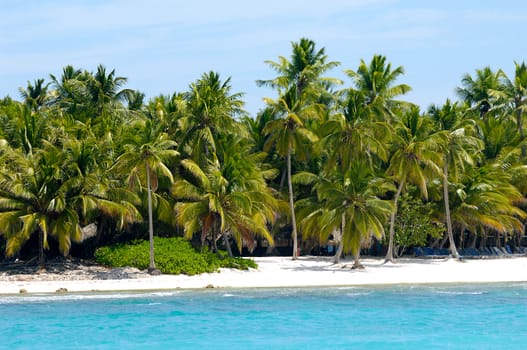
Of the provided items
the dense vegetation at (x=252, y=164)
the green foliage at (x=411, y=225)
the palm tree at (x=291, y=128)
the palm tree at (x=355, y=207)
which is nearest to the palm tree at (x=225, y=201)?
the dense vegetation at (x=252, y=164)

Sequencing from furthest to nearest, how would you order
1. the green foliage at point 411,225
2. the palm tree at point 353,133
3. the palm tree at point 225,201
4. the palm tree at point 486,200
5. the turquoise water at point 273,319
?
the palm tree at point 486,200
the green foliage at point 411,225
the palm tree at point 353,133
the palm tree at point 225,201
the turquoise water at point 273,319

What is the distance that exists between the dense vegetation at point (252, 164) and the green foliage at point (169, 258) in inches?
20.7

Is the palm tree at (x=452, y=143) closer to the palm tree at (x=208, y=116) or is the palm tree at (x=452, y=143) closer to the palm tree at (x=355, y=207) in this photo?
the palm tree at (x=355, y=207)

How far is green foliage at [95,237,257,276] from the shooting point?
104 feet

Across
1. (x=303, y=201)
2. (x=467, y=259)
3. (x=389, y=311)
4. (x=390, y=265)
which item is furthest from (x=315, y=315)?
(x=467, y=259)

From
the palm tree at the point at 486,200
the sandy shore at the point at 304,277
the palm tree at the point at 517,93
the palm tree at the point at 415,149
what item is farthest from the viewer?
the palm tree at the point at 517,93

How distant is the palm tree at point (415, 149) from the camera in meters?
36.8

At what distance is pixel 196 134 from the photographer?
37.3 metres

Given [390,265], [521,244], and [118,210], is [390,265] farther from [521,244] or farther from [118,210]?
[521,244]

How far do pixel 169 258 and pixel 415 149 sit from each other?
14.0 meters

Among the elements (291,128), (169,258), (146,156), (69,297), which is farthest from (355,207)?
(69,297)

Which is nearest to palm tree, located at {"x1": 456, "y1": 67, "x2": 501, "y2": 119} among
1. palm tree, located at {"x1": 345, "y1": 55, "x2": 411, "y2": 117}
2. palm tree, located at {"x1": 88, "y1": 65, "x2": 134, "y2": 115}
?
palm tree, located at {"x1": 345, "y1": 55, "x2": 411, "y2": 117}

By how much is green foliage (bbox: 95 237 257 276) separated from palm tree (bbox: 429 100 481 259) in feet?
41.1

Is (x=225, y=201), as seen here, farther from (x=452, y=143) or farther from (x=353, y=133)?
(x=452, y=143)
